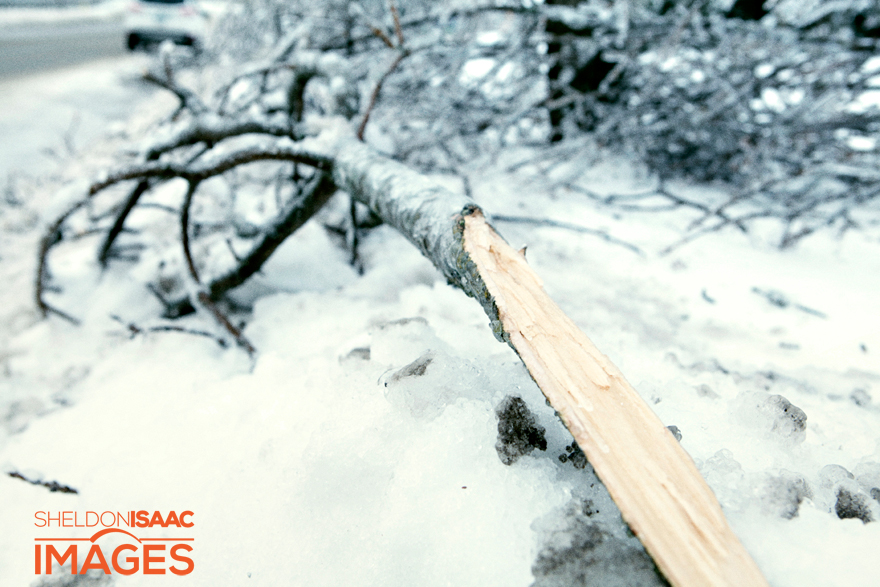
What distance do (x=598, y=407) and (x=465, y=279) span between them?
32cm

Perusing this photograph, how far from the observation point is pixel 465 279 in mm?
809

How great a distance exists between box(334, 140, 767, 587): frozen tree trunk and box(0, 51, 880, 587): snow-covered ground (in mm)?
96

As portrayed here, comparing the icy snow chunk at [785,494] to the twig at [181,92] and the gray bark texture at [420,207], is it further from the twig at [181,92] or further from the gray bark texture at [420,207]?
the twig at [181,92]

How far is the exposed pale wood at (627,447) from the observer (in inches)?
19.9

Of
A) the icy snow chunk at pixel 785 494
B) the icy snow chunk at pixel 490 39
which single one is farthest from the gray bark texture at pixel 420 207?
the icy snow chunk at pixel 490 39

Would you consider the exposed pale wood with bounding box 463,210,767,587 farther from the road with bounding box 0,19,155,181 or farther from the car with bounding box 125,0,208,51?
the car with bounding box 125,0,208,51

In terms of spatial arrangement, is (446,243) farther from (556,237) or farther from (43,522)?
(556,237)

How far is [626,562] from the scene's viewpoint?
0.56m

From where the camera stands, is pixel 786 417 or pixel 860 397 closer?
pixel 786 417

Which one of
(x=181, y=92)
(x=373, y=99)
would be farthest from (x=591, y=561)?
(x=181, y=92)

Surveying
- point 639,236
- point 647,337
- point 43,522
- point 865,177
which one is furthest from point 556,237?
point 43,522

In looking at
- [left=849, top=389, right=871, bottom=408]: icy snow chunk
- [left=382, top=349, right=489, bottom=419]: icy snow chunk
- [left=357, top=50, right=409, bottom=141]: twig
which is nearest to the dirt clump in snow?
[left=382, top=349, right=489, bottom=419]: icy snow chunk

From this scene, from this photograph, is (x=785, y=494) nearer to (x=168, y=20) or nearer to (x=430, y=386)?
(x=430, y=386)

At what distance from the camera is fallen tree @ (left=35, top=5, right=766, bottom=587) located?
0.53m
